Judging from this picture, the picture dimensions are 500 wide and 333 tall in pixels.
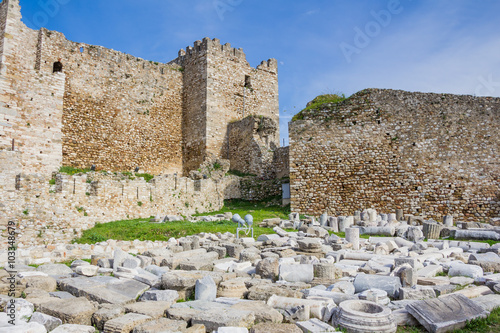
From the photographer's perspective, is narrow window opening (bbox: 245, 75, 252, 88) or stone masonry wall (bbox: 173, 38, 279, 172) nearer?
stone masonry wall (bbox: 173, 38, 279, 172)

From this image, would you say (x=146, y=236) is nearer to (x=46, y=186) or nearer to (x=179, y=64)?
(x=46, y=186)

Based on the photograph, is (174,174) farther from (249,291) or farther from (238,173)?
(249,291)

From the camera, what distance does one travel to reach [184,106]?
25.8m

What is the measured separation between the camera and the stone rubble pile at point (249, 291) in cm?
459

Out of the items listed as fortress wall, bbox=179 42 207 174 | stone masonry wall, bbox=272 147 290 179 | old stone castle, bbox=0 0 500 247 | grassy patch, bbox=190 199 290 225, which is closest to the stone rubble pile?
old stone castle, bbox=0 0 500 247

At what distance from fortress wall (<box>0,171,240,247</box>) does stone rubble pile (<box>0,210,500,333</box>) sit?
4.49 metres

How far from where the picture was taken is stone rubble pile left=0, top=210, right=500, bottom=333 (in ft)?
15.1

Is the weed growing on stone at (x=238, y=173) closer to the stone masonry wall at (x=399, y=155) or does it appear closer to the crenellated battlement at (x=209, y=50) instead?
the stone masonry wall at (x=399, y=155)

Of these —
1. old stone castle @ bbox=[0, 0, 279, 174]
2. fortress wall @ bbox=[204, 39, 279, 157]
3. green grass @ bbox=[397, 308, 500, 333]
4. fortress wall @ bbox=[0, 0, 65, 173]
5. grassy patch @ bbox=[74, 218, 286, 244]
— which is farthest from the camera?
fortress wall @ bbox=[204, 39, 279, 157]

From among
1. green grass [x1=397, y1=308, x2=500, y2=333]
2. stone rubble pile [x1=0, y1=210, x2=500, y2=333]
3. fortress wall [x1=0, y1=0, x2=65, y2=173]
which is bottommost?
A: green grass [x1=397, y1=308, x2=500, y2=333]

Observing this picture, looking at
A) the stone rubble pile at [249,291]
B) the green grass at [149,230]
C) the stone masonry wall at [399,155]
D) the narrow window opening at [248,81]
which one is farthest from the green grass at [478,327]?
the narrow window opening at [248,81]

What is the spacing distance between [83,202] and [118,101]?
32.0 feet

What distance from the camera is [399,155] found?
17.2 meters

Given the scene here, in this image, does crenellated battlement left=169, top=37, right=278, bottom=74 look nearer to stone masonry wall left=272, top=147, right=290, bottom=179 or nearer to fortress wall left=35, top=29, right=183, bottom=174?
fortress wall left=35, top=29, right=183, bottom=174
